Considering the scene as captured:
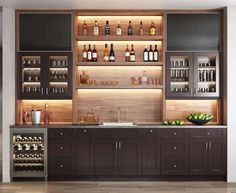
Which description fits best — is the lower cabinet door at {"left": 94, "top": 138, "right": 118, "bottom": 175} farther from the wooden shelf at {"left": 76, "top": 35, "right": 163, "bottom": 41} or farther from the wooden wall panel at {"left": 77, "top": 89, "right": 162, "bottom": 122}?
the wooden shelf at {"left": 76, "top": 35, "right": 163, "bottom": 41}

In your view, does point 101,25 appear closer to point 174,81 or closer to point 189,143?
point 174,81

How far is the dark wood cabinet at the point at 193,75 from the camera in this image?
8.53m

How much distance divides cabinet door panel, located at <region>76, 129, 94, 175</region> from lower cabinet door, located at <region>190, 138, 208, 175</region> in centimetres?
179

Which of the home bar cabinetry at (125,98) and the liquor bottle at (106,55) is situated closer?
the home bar cabinetry at (125,98)

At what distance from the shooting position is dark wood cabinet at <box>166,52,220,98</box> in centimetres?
853

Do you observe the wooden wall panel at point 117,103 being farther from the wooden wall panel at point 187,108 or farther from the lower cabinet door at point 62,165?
the lower cabinet door at point 62,165

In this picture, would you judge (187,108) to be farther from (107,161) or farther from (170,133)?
(107,161)

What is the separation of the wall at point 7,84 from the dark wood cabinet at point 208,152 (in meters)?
3.30

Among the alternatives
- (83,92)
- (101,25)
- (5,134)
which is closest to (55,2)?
(101,25)

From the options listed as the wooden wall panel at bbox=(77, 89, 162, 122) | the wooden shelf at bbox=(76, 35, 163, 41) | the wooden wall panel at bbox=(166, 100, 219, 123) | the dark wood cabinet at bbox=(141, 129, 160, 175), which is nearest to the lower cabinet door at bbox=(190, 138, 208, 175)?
the dark wood cabinet at bbox=(141, 129, 160, 175)

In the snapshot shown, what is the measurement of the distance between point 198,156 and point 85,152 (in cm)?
202

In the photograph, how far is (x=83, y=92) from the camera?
8.98m

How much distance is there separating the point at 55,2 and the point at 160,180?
3665 mm

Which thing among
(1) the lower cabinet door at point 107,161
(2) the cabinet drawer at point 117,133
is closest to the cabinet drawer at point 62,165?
(1) the lower cabinet door at point 107,161
